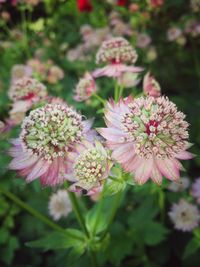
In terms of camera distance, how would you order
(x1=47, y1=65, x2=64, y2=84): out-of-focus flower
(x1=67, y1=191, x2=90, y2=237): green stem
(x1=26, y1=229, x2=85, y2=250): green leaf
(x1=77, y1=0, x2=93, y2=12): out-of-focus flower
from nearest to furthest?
(x1=67, y1=191, x2=90, y2=237): green stem < (x1=26, y1=229, x2=85, y2=250): green leaf < (x1=47, y1=65, x2=64, y2=84): out-of-focus flower < (x1=77, y1=0, x2=93, y2=12): out-of-focus flower

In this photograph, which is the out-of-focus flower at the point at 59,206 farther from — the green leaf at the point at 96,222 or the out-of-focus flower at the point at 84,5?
the out-of-focus flower at the point at 84,5

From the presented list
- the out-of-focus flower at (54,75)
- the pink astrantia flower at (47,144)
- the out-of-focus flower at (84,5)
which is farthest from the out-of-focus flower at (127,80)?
the out-of-focus flower at (84,5)

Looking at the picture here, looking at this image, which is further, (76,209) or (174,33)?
(174,33)

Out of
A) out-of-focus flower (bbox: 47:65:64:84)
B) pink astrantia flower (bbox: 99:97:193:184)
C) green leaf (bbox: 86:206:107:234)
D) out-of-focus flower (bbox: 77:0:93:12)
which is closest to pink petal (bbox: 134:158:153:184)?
pink astrantia flower (bbox: 99:97:193:184)

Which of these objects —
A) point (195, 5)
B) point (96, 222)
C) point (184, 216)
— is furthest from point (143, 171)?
point (195, 5)

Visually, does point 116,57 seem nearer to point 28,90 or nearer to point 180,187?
point 28,90

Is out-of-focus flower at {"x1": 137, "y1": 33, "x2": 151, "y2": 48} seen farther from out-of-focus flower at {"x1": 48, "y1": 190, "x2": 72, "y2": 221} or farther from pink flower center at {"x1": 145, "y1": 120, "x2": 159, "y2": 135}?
pink flower center at {"x1": 145, "y1": 120, "x2": 159, "y2": 135}
